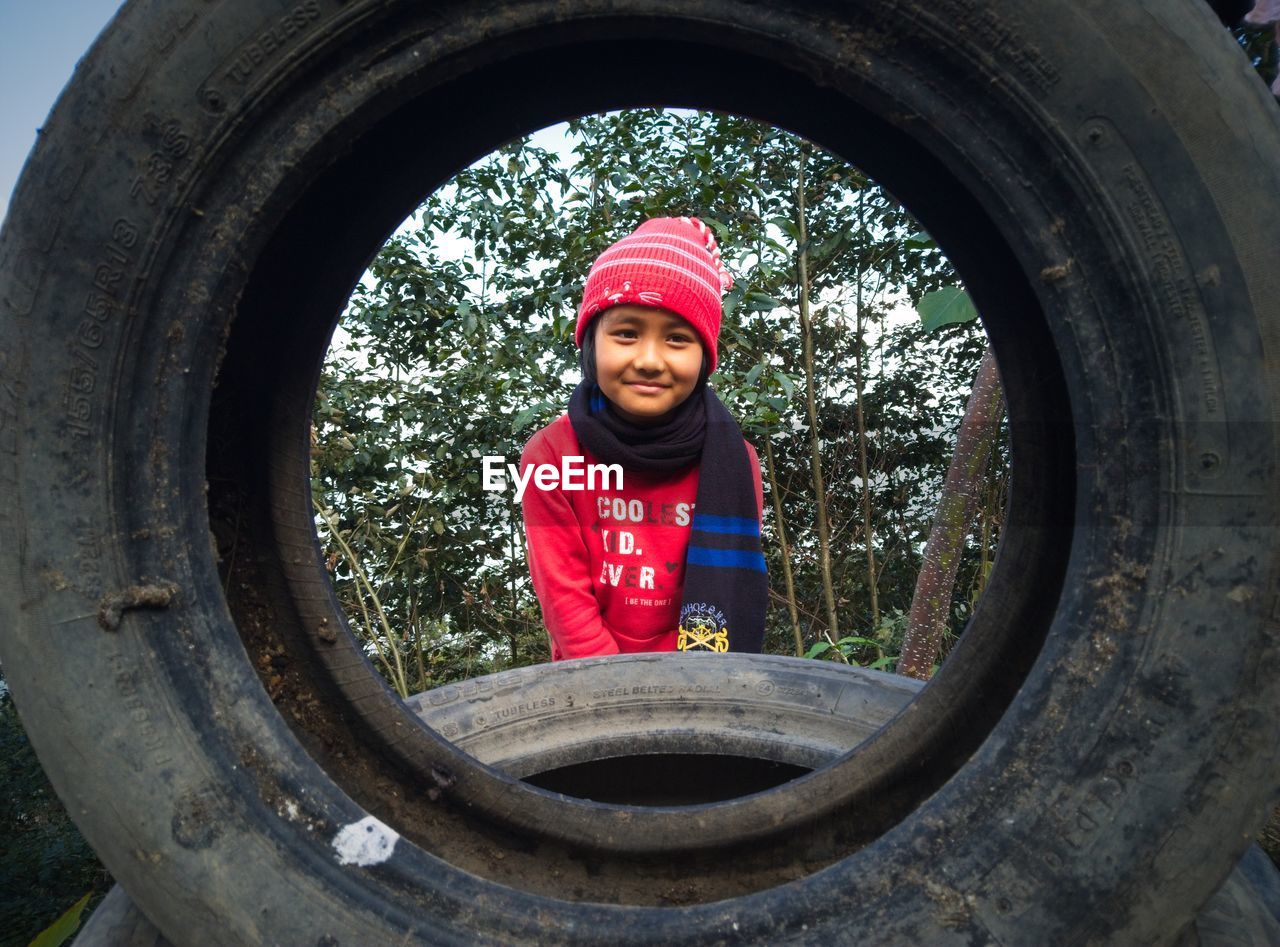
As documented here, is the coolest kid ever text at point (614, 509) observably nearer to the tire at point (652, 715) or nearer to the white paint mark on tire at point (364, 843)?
the tire at point (652, 715)

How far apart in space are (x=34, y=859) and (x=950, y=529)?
279 cm

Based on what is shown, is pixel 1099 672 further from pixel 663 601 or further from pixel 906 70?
pixel 663 601

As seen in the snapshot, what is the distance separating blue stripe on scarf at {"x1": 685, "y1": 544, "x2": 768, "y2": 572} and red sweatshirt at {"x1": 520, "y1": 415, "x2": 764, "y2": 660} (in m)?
0.12

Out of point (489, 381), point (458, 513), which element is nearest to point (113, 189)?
point (489, 381)

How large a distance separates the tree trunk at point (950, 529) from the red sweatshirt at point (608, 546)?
0.87 metres

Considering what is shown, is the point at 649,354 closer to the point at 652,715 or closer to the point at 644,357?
the point at 644,357

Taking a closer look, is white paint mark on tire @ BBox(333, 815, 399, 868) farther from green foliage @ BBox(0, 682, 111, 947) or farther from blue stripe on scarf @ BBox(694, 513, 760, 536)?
blue stripe on scarf @ BBox(694, 513, 760, 536)

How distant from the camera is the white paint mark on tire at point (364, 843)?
2.70 ft

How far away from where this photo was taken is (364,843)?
84cm

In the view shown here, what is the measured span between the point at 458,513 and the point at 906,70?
419 centimetres

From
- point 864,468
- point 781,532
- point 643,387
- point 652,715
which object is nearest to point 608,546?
point 643,387

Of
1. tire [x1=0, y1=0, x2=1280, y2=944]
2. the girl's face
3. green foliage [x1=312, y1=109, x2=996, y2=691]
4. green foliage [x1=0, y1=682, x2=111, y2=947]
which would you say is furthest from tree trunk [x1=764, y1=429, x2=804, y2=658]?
tire [x1=0, y1=0, x2=1280, y2=944]

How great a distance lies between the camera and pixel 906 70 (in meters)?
0.81

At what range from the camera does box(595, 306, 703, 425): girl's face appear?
7.77 feet
